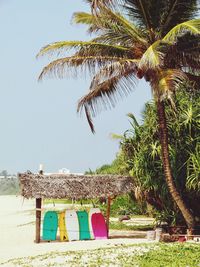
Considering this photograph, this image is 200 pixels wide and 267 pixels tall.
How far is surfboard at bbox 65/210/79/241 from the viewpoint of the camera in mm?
19734

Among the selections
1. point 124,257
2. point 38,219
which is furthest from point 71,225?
point 124,257

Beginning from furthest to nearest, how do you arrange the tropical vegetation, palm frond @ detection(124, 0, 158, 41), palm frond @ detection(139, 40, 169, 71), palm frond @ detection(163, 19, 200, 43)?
palm frond @ detection(124, 0, 158, 41), palm frond @ detection(163, 19, 200, 43), palm frond @ detection(139, 40, 169, 71), the tropical vegetation

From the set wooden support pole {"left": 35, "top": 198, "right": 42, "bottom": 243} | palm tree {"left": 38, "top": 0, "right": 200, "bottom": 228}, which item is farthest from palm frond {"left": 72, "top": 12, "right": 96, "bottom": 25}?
wooden support pole {"left": 35, "top": 198, "right": 42, "bottom": 243}

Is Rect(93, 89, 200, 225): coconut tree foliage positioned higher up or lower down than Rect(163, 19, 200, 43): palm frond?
lower down

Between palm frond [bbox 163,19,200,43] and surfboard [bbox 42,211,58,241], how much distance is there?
7.24m

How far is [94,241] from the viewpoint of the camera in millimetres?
19391

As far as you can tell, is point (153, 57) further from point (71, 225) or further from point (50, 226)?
point (50, 226)

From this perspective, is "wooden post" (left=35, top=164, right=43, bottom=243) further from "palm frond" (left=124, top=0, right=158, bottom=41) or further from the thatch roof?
"palm frond" (left=124, top=0, right=158, bottom=41)

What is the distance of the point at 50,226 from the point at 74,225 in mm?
847

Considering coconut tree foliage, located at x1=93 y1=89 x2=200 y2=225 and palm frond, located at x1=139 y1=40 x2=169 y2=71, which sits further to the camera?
coconut tree foliage, located at x1=93 y1=89 x2=200 y2=225

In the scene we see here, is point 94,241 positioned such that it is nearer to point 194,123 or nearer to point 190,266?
point 194,123

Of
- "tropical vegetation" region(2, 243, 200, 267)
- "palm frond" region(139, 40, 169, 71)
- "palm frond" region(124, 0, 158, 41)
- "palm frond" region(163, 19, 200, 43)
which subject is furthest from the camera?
"palm frond" region(124, 0, 158, 41)

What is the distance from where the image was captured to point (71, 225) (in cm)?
1981

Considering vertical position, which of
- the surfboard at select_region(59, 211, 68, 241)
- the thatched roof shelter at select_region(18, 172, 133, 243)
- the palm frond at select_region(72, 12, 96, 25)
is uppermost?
the palm frond at select_region(72, 12, 96, 25)
